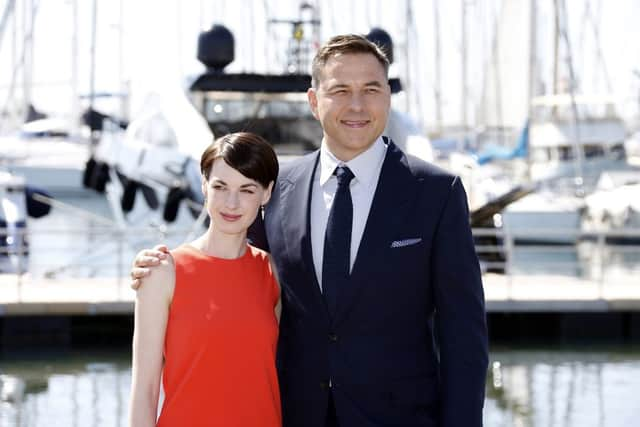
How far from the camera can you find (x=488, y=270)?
17.9 m

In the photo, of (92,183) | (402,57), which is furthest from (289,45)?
(402,57)

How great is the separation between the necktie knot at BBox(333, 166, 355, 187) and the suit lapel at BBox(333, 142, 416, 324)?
8 centimetres

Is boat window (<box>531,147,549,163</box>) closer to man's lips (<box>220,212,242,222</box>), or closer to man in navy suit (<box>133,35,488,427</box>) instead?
man in navy suit (<box>133,35,488,427</box>)

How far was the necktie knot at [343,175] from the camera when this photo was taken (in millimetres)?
3328

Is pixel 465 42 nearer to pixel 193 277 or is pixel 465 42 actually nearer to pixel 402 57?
pixel 402 57

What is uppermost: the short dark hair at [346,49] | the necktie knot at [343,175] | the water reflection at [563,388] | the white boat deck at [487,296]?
the short dark hair at [346,49]

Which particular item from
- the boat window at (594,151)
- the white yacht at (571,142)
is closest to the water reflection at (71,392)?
the white yacht at (571,142)

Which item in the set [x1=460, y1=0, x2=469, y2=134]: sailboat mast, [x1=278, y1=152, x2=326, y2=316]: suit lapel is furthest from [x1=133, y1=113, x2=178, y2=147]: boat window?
[x1=460, y1=0, x2=469, y2=134]: sailboat mast

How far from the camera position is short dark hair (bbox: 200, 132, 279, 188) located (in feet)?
10.9

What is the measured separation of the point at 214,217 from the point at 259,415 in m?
0.57

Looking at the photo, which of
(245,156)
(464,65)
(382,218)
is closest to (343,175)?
(382,218)

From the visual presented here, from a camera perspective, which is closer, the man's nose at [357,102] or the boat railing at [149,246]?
the man's nose at [357,102]

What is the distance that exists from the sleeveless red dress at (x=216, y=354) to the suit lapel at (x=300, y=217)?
6.5 inches

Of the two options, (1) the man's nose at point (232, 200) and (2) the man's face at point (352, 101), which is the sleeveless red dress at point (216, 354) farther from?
(2) the man's face at point (352, 101)
